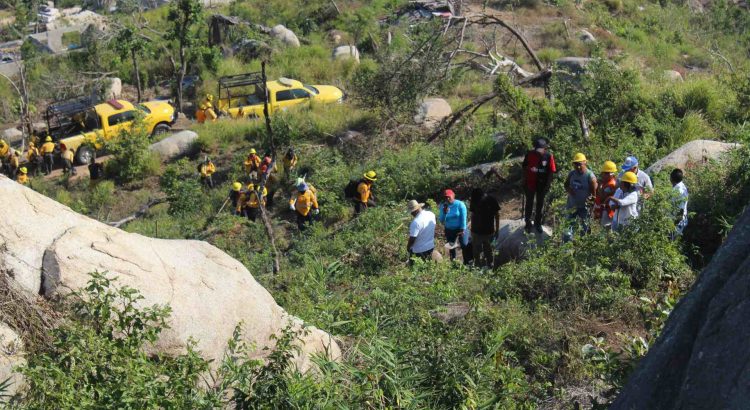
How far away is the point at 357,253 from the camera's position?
10.7 m

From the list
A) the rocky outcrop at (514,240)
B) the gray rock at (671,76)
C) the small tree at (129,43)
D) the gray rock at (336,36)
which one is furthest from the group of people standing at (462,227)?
the gray rock at (336,36)

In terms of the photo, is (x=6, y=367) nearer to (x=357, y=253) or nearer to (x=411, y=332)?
(x=411, y=332)

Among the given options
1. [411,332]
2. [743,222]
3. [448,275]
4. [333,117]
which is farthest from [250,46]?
[743,222]

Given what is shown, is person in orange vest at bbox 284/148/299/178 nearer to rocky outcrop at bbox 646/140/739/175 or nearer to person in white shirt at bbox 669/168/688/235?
rocky outcrop at bbox 646/140/739/175

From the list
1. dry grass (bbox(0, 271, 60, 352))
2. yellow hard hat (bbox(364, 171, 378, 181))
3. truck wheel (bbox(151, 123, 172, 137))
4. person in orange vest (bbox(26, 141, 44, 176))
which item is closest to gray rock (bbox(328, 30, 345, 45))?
truck wheel (bbox(151, 123, 172, 137))

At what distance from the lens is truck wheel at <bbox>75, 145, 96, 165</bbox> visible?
19750 mm

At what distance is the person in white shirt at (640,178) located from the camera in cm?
878

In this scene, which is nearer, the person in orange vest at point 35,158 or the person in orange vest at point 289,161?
the person in orange vest at point 289,161

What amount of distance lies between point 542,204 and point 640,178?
1.21m

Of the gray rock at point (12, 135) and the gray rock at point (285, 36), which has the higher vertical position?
the gray rock at point (285, 36)

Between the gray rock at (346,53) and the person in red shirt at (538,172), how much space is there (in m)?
15.0

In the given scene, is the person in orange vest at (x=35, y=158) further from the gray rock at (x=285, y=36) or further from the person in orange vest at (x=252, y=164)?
the gray rock at (x=285, y=36)

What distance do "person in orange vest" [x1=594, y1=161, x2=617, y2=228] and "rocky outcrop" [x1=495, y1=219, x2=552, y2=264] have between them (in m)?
0.83

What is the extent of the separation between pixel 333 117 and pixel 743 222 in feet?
49.5
